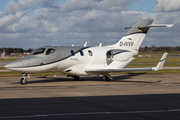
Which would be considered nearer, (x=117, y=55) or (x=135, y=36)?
(x=117, y=55)

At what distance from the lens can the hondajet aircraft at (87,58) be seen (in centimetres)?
2044

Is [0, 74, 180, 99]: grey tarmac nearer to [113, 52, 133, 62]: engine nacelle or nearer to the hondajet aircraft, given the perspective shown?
the hondajet aircraft

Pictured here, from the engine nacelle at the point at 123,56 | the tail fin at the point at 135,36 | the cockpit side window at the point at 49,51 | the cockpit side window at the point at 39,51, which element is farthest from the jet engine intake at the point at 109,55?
the cockpit side window at the point at 39,51

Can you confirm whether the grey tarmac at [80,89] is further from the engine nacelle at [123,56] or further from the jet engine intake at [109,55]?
the jet engine intake at [109,55]

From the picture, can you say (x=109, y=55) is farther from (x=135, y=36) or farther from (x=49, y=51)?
(x=49, y=51)

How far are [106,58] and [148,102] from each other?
12.6m

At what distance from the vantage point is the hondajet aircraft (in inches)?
805

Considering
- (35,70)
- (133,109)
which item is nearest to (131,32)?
(35,70)

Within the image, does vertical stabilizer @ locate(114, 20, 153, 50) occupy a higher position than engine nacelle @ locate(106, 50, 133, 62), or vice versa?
vertical stabilizer @ locate(114, 20, 153, 50)

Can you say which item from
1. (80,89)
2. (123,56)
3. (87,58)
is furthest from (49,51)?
(123,56)

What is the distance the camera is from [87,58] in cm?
2364

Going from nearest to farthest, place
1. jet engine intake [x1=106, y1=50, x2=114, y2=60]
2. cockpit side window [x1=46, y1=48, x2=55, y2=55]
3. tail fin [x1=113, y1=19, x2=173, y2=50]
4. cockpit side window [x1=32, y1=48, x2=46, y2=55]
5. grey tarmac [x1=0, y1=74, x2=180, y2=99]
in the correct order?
grey tarmac [x1=0, y1=74, x2=180, y2=99]
cockpit side window [x1=32, y1=48, x2=46, y2=55]
cockpit side window [x1=46, y1=48, x2=55, y2=55]
jet engine intake [x1=106, y1=50, x2=114, y2=60]
tail fin [x1=113, y1=19, x2=173, y2=50]

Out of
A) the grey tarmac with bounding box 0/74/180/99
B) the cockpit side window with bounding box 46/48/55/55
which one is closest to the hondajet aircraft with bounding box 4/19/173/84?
the cockpit side window with bounding box 46/48/55/55

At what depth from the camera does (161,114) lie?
31.1ft
